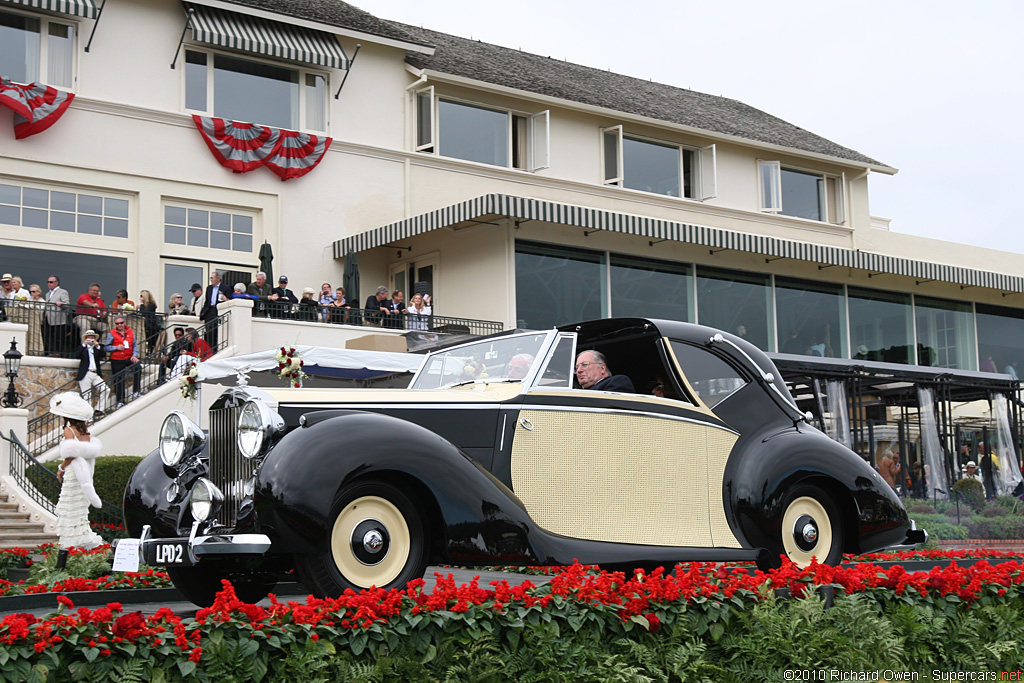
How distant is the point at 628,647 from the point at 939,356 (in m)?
28.0

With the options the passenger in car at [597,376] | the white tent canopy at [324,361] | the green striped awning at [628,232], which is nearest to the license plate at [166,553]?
the passenger in car at [597,376]

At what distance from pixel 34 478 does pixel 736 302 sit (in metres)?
17.3

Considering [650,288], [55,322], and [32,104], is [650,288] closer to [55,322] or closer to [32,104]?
[55,322]

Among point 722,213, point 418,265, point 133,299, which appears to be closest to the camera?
point 133,299

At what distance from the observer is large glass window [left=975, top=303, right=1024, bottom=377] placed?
32.7 m

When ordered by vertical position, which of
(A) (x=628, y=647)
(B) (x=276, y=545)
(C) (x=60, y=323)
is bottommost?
(A) (x=628, y=647)

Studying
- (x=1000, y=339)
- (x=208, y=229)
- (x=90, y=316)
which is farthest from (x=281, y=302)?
(x=1000, y=339)

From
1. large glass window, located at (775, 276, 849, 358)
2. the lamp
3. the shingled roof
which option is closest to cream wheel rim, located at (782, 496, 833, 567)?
the lamp

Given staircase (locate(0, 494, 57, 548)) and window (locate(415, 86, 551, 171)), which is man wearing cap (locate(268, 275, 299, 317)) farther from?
window (locate(415, 86, 551, 171))

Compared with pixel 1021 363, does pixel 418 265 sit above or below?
above

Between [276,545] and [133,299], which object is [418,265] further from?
[276,545]

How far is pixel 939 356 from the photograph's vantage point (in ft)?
102

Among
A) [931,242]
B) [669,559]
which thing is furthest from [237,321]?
[931,242]

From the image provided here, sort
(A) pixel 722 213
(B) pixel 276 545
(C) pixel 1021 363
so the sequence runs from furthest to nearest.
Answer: (C) pixel 1021 363
(A) pixel 722 213
(B) pixel 276 545
